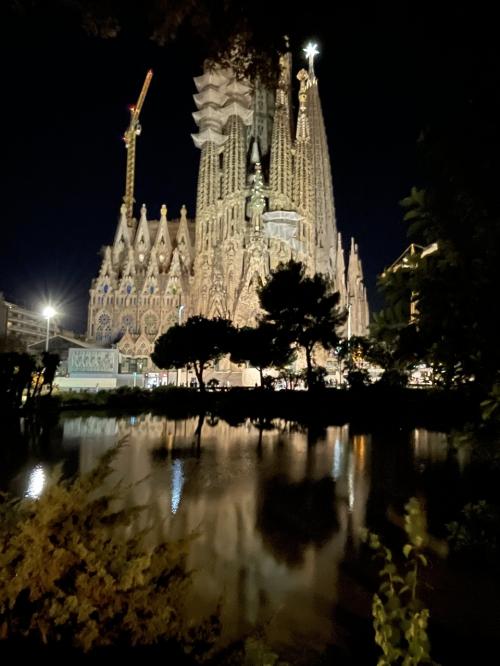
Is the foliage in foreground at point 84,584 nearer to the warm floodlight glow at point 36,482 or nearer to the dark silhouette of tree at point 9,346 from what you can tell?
the warm floodlight glow at point 36,482

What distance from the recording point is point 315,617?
11.5 feet

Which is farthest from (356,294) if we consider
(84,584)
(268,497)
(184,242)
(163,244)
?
(84,584)

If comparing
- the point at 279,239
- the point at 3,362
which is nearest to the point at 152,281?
the point at 279,239

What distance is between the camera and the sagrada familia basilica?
47875 mm

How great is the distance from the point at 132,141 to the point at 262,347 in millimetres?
60744

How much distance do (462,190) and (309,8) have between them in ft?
5.41

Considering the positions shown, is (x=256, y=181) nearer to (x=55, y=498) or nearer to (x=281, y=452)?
(x=281, y=452)

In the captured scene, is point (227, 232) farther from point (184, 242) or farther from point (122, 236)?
point (122, 236)

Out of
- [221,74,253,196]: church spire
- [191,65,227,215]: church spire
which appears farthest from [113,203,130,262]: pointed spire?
[221,74,253,196]: church spire

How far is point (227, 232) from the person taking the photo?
162 ft

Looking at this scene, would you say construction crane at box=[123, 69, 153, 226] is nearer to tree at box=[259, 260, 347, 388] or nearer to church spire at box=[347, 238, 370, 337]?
church spire at box=[347, 238, 370, 337]

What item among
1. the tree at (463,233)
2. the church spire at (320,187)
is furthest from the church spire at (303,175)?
the tree at (463,233)

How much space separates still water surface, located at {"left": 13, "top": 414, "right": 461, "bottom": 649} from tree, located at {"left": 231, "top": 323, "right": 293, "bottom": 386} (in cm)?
1299

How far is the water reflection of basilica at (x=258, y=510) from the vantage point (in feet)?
12.1
